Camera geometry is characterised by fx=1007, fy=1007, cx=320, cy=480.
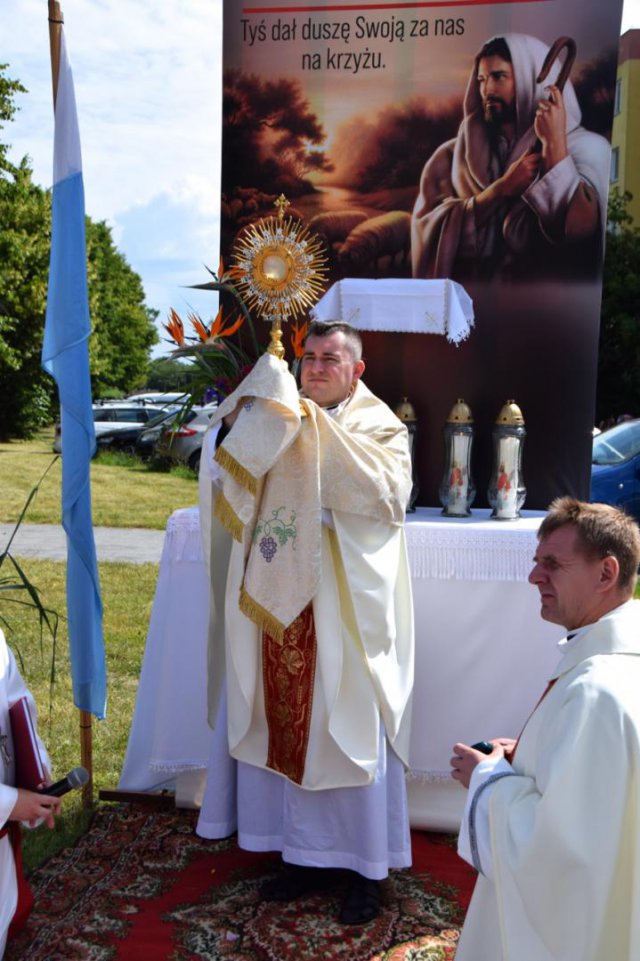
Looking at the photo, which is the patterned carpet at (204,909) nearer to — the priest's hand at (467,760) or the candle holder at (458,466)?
the priest's hand at (467,760)

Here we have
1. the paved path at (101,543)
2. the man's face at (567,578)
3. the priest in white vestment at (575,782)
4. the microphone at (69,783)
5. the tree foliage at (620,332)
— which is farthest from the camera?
the tree foliage at (620,332)

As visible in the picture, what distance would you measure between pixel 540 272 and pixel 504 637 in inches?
73.4

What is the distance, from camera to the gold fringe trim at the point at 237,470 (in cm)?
348

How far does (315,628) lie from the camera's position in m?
3.56

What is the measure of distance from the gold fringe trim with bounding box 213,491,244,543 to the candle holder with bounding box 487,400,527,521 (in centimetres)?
156

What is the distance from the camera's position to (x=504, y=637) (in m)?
4.23

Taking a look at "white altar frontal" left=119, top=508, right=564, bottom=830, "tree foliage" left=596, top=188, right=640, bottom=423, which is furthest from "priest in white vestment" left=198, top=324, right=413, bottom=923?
"tree foliage" left=596, top=188, right=640, bottom=423

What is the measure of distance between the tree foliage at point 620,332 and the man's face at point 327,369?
15.4m

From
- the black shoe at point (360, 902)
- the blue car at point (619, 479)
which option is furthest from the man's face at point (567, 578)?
the blue car at point (619, 479)

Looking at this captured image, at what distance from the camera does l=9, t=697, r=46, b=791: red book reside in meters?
2.83

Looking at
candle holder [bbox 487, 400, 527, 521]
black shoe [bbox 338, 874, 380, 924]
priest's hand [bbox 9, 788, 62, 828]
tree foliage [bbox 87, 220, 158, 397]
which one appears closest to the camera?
priest's hand [bbox 9, 788, 62, 828]

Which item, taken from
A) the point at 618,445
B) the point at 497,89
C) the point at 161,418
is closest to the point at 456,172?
the point at 497,89

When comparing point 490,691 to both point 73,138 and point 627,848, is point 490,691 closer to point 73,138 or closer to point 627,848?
point 627,848

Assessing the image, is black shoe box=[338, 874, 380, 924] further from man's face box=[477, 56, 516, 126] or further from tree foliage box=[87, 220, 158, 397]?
tree foliage box=[87, 220, 158, 397]
